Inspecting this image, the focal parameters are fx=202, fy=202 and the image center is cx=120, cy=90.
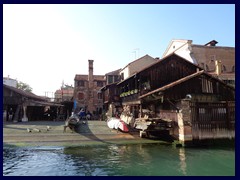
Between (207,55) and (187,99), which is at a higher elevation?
(207,55)

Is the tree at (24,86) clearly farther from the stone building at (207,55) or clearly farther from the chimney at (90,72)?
the stone building at (207,55)

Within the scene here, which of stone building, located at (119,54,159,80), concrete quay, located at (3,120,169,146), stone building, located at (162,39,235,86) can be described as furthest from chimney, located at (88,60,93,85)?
concrete quay, located at (3,120,169,146)

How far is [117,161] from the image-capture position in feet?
36.3

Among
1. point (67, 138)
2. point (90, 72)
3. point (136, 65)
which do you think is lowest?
point (67, 138)

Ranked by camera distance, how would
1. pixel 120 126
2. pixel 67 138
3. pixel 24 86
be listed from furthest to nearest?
1. pixel 24 86
2. pixel 120 126
3. pixel 67 138

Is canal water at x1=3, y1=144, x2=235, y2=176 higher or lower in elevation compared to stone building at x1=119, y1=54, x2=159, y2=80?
lower

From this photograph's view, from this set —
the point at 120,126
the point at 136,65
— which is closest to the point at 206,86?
the point at 120,126

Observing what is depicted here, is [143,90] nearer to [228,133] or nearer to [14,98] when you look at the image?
[228,133]

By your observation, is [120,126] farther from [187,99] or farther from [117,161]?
[117,161]

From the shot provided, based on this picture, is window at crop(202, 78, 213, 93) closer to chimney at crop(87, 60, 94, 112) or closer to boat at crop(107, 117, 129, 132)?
boat at crop(107, 117, 129, 132)

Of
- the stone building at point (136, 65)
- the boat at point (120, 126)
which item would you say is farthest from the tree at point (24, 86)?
the boat at point (120, 126)

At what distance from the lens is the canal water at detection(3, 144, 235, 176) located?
929 cm

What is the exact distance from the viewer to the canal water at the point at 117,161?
9.29 m
